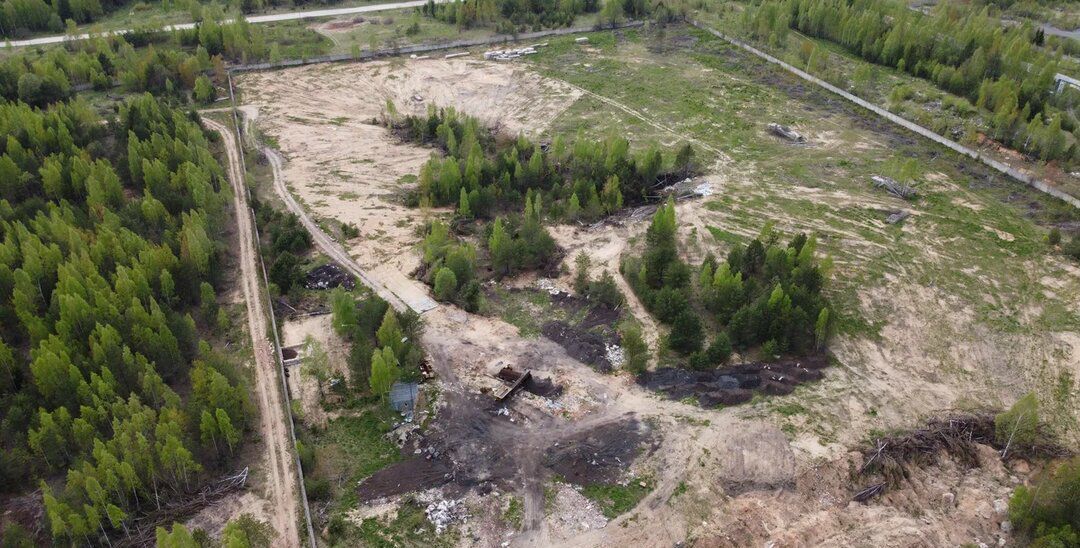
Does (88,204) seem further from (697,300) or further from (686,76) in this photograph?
(686,76)

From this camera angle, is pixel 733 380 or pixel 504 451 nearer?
pixel 504 451

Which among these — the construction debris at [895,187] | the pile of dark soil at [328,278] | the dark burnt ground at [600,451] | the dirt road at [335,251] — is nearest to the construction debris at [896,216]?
the construction debris at [895,187]

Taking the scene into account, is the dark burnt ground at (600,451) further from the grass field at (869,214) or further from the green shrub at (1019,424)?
the green shrub at (1019,424)

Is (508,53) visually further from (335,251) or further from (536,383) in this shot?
(536,383)

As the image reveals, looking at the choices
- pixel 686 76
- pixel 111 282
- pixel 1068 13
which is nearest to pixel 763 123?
pixel 686 76

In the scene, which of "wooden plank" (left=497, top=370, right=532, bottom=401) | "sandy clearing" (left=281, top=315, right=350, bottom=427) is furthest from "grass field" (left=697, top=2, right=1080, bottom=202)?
"sandy clearing" (left=281, top=315, right=350, bottom=427)

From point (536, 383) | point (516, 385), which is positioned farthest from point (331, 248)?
point (536, 383)

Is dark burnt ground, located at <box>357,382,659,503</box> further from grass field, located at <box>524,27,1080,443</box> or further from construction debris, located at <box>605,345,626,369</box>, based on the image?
grass field, located at <box>524,27,1080,443</box>
